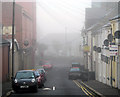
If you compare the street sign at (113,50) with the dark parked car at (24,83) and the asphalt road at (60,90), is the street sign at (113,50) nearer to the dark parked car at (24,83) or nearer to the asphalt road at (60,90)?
the asphalt road at (60,90)

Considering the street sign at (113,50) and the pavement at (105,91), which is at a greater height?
the street sign at (113,50)

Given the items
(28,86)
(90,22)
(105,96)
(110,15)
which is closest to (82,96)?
(105,96)

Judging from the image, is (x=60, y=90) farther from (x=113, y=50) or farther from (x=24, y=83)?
(x=113, y=50)

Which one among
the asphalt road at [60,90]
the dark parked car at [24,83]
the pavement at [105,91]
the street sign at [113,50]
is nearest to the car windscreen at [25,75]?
the dark parked car at [24,83]

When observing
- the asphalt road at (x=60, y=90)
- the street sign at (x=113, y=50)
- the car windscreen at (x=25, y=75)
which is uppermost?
the street sign at (x=113, y=50)

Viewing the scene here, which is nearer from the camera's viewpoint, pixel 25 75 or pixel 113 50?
pixel 113 50

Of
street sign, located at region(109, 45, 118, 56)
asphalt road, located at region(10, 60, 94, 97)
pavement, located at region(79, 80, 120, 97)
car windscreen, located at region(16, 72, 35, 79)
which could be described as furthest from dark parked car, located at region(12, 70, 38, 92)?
street sign, located at region(109, 45, 118, 56)

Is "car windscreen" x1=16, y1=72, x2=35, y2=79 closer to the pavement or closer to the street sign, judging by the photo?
the pavement

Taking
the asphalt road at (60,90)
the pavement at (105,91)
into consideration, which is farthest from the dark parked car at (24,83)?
the pavement at (105,91)

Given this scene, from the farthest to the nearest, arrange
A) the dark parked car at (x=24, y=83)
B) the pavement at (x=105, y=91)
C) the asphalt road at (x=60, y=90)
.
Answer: the dark parked car at (x=24, y=83)
the asphalt road at (x=60, y=90)
the pavement at (x=105, y=91)

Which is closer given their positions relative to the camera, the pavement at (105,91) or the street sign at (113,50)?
the street sign at (113,50)

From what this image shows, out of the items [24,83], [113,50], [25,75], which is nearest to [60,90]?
[25,75]

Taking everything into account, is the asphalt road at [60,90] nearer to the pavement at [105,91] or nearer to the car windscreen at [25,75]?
the pavement at [105,91]

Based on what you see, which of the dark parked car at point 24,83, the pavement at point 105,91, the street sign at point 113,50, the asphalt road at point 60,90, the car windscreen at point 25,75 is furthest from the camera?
the car windscreen at point 25,75
